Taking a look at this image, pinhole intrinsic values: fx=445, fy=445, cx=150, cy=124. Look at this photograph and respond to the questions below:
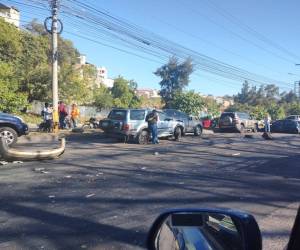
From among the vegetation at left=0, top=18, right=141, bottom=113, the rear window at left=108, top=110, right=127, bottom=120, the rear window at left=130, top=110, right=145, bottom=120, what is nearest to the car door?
the rear window at left=130, top=110, right=145, bottom=120

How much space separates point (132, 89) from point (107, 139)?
51651 mm

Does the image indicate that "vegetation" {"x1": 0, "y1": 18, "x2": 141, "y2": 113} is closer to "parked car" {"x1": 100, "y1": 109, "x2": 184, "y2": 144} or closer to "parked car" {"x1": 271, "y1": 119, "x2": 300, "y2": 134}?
"parked car" {"x1": 100, "y1": 109, "x2": 184, "y2": 144}

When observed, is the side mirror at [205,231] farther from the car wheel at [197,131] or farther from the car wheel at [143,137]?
the car wheel at [197,131]

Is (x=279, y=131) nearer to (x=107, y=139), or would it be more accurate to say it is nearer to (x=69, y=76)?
(x=69, y=76)

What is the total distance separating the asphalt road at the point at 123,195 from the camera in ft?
18.6

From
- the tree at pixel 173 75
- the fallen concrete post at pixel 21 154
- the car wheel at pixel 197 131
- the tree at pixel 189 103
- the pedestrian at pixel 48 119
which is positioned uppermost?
the tree at pixel 173 75

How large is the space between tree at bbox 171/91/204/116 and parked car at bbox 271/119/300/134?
27.8ft

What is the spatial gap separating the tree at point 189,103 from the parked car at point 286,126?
8488mm

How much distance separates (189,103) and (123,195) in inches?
1477

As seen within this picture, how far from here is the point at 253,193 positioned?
28.3 feet

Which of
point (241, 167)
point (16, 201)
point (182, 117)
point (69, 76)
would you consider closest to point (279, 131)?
point (182, 117)

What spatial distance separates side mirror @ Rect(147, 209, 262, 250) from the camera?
1.87 meters

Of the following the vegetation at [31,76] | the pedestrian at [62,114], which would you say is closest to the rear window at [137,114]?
the pedestrian at [62,114]

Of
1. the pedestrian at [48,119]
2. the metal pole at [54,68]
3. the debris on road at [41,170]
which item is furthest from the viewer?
the pedestrian at [48,119]
